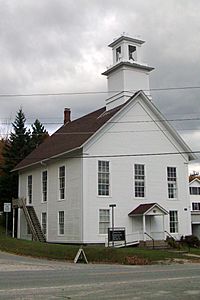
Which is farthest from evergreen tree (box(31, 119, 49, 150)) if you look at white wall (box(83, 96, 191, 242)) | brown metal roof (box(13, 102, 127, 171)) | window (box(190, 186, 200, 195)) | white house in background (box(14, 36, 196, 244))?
window (box(190, 186, 200, 195))

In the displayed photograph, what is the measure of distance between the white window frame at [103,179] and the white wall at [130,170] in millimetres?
285

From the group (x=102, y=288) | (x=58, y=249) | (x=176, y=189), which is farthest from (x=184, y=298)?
(x=176, y=189)

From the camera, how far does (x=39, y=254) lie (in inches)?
1107

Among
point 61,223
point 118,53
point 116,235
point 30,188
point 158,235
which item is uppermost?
point 118,53

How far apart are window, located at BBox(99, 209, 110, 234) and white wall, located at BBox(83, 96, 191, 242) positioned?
0.35 metres

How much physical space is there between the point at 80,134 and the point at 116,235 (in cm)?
899

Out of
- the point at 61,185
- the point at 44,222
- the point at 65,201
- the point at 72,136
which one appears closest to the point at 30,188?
the point at 44,222

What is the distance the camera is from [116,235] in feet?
109

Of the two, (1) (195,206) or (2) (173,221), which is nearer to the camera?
(2) (173,221)

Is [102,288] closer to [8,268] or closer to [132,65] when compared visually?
[8,268]

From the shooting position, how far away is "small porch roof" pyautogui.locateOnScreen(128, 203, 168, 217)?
34.3 m

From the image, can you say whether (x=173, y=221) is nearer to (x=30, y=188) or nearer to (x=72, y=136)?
(x=72, y=136)

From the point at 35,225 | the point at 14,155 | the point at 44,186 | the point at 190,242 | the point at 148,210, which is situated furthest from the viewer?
the point at 14,155

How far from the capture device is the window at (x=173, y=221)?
1473 inches
